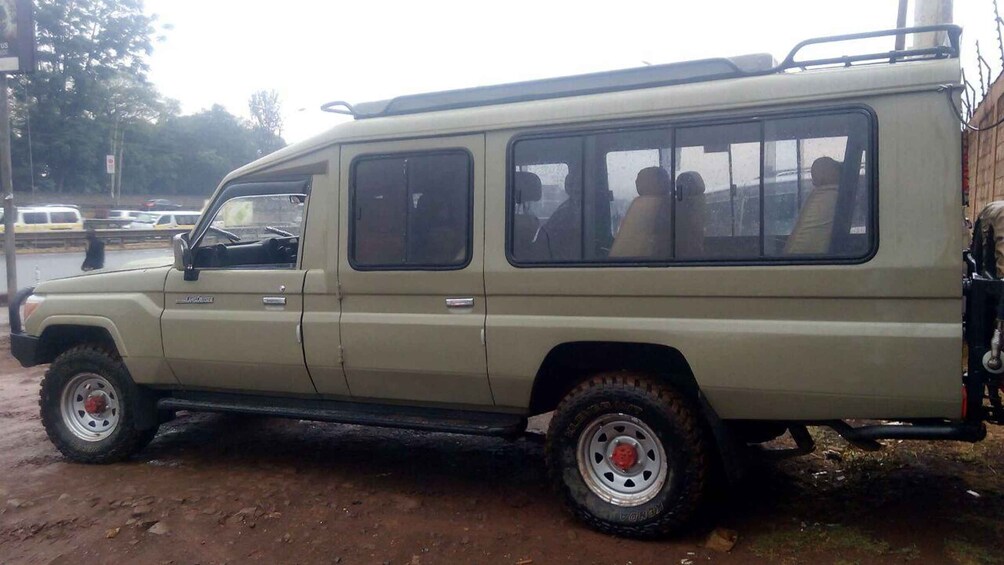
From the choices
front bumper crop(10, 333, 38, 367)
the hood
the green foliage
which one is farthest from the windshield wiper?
the green foliage

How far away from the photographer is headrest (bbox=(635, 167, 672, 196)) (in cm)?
430

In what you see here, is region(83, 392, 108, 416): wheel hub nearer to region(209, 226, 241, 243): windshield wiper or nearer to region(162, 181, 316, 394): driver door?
region(162, 181, 316, 394): driver door

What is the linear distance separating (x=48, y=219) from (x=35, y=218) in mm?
378

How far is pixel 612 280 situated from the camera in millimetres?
4375

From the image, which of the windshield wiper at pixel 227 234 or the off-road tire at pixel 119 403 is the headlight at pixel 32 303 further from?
the windshield wiper at pixel 227 234

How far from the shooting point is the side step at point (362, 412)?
4816mm

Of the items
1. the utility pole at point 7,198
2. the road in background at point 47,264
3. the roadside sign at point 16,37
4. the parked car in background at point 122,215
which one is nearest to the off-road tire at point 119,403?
the roadside sign at point 16,37

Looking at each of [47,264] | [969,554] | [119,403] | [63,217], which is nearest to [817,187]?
[969,554]

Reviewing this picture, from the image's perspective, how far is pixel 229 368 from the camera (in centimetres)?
551

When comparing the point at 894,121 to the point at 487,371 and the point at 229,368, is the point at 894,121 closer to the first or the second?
the point at 487,371

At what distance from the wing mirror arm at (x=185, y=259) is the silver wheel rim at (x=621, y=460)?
2.85 m

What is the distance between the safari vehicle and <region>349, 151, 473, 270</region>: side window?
0.06 feet

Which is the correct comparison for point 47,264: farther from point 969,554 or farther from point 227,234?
point 969,554

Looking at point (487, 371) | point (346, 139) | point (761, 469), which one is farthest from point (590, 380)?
point (346, 139)
